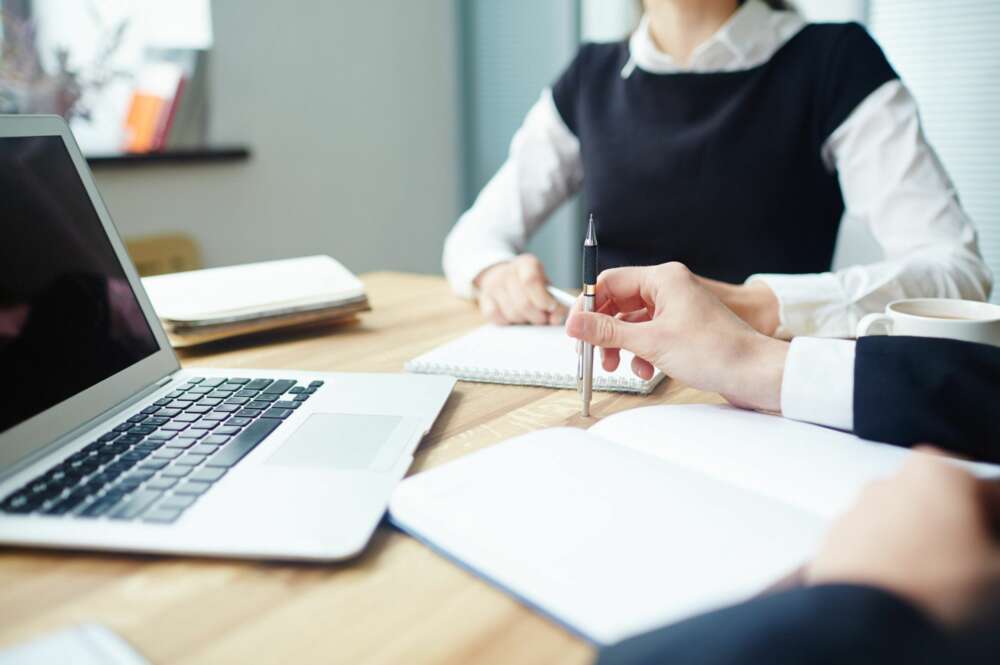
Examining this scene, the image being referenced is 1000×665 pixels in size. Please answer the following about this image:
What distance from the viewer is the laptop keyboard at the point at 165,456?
0.47 metres

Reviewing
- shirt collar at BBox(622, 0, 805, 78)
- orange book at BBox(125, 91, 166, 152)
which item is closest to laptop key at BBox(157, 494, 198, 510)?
shirt collar at BBox(622, 0, 805, 78)

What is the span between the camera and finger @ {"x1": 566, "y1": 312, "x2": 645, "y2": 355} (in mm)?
663

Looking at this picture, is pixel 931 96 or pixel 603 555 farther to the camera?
pixel 931 96

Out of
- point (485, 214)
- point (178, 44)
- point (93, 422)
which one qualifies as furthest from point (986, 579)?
point (178, 44)

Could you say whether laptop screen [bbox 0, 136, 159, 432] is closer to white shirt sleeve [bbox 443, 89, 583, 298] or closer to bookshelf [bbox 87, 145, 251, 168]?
white shirt sleeve [bbox 443, 89, 583, 298]

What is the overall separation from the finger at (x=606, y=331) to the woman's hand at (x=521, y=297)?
294mm

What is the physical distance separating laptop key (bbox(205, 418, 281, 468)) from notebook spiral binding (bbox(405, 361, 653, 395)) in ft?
0.74

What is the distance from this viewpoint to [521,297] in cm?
99

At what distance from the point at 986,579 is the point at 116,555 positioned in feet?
1.44

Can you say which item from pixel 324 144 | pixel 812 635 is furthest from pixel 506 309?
pixel 324 144

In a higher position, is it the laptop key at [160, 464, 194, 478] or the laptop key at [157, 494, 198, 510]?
the laptop key at [157, 494, 198, 510]

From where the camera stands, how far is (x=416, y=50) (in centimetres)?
270

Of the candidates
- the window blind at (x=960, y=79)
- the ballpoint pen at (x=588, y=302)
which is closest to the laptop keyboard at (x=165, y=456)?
the ballpoint pen at (x=588, y=302)

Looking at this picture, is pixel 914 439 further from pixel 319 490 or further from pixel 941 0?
pixel 941 0
